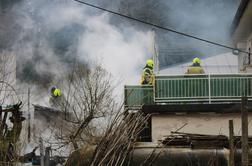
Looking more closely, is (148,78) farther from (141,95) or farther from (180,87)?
(180,87)

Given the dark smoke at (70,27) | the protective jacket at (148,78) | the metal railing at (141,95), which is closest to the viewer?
the metal railing at (141,95)

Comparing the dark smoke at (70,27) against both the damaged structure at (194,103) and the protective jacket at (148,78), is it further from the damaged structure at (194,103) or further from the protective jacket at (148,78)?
the damaged structure at (194,103)

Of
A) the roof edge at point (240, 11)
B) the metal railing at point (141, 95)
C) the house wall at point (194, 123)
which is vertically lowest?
the house wall at point (194, 123)

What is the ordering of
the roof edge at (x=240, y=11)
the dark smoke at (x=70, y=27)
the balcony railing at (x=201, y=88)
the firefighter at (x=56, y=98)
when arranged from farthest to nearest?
1. the dark smoke at (x=70, y=27)
2. the firefighter at (x=56, y=98)
3. the roof edge at (x=240, y=11)
4. the balcony railing at (x=201, y=88)

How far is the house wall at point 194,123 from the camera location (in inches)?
489

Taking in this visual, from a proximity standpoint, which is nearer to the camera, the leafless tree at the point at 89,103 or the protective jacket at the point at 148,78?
Result: the protective jacket at the point at 148,78

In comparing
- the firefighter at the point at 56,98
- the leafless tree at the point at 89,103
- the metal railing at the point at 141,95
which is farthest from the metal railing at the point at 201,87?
the firefighter at the point at 56,98

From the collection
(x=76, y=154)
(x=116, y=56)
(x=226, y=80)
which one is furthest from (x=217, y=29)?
(x=76, y=154)

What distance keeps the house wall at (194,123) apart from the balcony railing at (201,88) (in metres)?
0.63

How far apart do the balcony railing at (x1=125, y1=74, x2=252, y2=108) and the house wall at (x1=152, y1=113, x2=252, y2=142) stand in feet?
2.06

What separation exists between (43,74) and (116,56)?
7.80 meters

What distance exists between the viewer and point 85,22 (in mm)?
37312

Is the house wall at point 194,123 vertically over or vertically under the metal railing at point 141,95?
under

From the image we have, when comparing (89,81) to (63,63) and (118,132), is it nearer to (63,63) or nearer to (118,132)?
(63,63)
